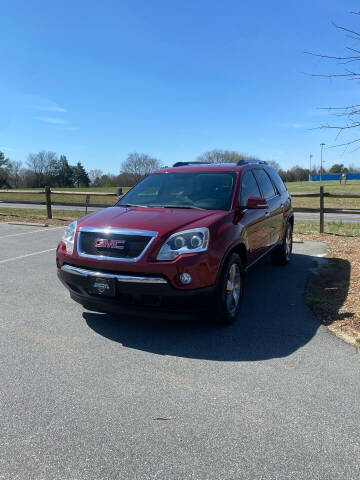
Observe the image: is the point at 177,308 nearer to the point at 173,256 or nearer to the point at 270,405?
the point at 173,256

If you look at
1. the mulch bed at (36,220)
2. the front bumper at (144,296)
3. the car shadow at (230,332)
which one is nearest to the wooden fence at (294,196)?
the mulch bed at (36,220)

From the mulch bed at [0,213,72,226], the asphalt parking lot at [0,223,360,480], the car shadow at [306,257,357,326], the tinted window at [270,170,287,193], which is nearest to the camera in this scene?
the asphalt parking lot at [0,223,360,480]

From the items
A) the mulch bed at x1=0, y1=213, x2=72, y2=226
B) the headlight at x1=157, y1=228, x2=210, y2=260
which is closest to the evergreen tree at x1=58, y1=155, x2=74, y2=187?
the mulch bed at x1=0, y1=213, x2=72, y2=226

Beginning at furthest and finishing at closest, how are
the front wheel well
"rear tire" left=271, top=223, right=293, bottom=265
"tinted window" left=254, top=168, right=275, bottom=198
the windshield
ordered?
"rear tire" left=271, top=223, right=293, bottom=265 < "tinted window" left=254, top=168, right=275, bottom=198 < the windshield < the front wheel well

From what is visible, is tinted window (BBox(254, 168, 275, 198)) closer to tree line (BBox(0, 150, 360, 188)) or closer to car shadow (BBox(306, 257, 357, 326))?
car shadow (BBox(306, 257, 357, 326))

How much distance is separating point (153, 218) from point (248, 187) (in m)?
1.73

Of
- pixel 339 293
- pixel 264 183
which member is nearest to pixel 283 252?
pixel 264 183

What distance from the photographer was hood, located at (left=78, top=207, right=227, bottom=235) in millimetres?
3795

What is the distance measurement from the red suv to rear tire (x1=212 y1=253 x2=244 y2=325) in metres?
0.01

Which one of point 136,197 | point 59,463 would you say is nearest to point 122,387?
point 59,463

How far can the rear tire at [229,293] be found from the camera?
12.5ft

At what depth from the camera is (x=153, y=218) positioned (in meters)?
4.02

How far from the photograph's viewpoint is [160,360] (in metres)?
3.31

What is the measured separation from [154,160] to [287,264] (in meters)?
82.8
